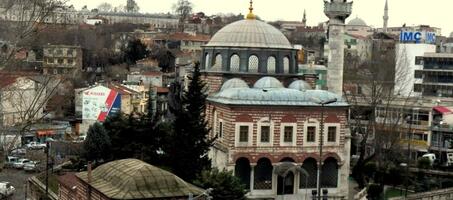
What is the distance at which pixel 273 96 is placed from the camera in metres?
30.7

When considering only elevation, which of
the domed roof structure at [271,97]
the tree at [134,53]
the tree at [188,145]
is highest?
the tree at [134,53]

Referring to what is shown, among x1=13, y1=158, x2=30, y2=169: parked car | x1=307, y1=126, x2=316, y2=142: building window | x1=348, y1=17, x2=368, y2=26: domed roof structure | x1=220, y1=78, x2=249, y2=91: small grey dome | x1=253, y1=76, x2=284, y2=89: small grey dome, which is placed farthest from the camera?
x1=348, y1=17, x2=368, y2=26: domed roof structure

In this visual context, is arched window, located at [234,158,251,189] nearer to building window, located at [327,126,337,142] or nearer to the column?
the column

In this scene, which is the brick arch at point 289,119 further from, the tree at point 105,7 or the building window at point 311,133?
the tree at point 105,7

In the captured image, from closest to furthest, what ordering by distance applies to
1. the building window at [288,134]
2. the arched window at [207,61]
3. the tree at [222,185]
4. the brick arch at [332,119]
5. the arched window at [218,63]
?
the tree at [222,185] → the building window at [288,134] → the brick arch at [332,119] → the arched window at [218,63] → the arched window at [207,61]

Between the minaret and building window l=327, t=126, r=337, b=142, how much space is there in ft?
12.4

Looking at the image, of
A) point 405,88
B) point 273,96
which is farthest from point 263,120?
point 405,88

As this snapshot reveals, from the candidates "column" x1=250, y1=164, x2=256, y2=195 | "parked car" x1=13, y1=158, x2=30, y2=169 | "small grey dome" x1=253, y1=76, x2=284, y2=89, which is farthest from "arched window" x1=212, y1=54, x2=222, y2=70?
"parked car" x1=13, y1=158, x2=30, y2=169

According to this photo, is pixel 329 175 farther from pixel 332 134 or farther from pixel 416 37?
pixel 416 37

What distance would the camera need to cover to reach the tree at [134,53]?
3108 inches

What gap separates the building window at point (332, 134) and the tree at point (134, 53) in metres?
49.8

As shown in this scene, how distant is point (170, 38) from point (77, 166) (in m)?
60.9

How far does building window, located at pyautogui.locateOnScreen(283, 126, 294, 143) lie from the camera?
30344mm

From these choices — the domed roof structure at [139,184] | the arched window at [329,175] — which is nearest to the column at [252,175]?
the arched window at [329,175]
